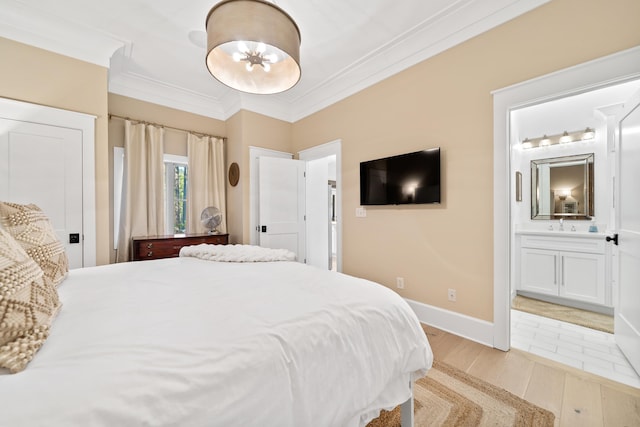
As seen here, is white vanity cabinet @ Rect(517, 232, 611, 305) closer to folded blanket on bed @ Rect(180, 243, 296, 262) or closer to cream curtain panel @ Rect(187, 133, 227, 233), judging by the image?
folded blanket on bed @ Rect(180, 243, 296, 262)

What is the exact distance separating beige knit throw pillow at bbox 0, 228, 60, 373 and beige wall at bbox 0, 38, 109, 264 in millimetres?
2118

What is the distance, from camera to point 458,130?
95.3 inches

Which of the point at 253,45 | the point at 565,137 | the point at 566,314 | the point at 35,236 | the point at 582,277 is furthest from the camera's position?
the point at 565,137

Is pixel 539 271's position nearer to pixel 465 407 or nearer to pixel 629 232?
pixel 629 232

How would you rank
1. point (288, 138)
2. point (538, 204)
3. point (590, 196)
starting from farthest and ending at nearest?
point (288, 138), point (538, 204), point (590, 196)

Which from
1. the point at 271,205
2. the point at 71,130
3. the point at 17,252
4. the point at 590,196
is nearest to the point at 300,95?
the point at 271,205

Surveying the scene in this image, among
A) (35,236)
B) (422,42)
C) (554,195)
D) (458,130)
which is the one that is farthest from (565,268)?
(35,236)

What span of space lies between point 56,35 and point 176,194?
6.74ft

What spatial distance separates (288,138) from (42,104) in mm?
2859

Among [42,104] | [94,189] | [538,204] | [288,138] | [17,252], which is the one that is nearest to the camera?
[17,252]

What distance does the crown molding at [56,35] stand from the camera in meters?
2.26

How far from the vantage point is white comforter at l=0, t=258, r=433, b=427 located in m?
0.59

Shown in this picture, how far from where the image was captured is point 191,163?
3842 mm

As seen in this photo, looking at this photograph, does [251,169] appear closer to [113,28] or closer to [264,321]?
[113,28]
